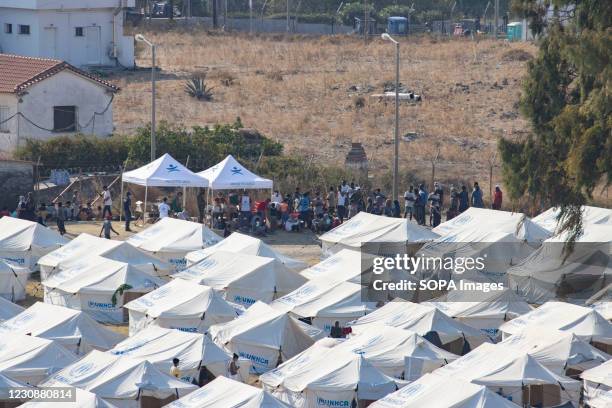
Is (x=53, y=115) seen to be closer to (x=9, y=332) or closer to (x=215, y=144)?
(x=215, y=144)

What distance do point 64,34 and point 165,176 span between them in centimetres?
2539

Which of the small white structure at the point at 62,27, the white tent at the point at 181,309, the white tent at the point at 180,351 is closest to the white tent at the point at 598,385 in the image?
the white tent at the point at 180,351

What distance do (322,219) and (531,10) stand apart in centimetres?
1155

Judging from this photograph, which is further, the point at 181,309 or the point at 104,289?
the point at 104,289

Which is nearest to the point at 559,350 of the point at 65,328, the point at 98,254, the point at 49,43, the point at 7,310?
the point at 65,328

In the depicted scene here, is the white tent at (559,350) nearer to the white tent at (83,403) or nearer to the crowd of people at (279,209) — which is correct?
the white tent at (83,403)

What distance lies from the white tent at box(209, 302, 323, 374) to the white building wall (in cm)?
2327

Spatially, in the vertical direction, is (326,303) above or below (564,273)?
below

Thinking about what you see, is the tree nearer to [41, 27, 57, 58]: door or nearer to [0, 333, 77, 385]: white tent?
[0, 333, 77, 385]: white tent

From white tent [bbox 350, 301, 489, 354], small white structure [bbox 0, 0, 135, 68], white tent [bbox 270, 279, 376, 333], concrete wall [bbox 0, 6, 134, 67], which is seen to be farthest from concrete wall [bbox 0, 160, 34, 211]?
concrete wall [bbox 0, 6, 134, 67]

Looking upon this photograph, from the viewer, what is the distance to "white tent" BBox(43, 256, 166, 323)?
1145 inches

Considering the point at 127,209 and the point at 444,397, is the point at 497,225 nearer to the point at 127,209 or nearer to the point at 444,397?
the point at 127,209

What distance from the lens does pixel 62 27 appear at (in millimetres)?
61219

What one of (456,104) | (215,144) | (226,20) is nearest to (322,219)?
(215,144)
